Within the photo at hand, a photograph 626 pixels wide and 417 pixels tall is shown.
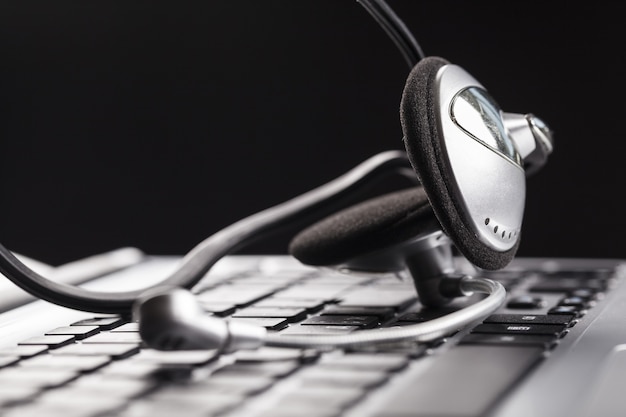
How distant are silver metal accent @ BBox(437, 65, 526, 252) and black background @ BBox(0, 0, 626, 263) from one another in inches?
26.8

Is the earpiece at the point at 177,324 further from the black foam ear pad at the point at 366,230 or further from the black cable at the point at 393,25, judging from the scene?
the black cable at the point at 393,25

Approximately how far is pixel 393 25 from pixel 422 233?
0.53ft

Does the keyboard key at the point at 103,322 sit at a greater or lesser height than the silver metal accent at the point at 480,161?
lesser

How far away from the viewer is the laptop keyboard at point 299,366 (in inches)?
16.6

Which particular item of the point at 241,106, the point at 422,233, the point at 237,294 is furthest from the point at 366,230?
the point at 241,106

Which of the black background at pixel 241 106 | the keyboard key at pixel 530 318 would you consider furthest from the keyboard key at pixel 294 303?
the black background at pixel 241 106

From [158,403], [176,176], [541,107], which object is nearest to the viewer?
[158,403]

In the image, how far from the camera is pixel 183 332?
468 millimetres

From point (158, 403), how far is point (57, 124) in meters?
1.17

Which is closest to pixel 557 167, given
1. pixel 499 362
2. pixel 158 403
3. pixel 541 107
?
pixel 541 107

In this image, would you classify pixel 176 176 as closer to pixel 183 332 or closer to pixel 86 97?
pixel 86 97

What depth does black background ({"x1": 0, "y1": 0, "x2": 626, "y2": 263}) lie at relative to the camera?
1.31 meters

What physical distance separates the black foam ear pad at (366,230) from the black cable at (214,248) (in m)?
0.07

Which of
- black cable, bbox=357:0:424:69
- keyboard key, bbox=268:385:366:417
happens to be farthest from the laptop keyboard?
black cable, bbox=357:0:424:69
